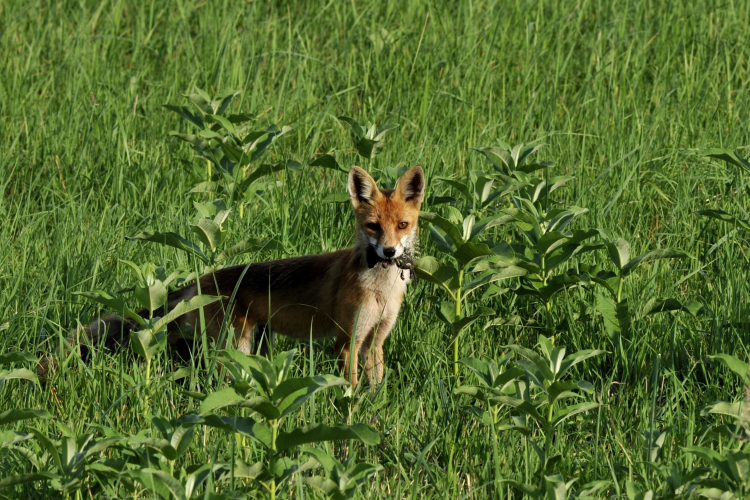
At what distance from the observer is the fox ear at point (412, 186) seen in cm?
528

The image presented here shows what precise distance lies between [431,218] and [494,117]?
125 inches

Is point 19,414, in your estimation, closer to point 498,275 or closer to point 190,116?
point 498,275

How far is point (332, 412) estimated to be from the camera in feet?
14.4

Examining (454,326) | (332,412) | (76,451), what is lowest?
(332,412)

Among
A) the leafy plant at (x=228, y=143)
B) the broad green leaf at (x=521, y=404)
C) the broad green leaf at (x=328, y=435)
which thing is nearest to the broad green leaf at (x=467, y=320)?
the broad green leaf at (x=521, y=404)

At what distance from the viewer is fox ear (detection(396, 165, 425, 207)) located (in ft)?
17.3

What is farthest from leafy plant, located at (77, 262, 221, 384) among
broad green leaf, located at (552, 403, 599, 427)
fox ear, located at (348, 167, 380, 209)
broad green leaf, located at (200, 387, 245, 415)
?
broad green leaf, located at (552, 403, 599, 427)

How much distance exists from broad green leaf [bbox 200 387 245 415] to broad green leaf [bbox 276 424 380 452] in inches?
8.4

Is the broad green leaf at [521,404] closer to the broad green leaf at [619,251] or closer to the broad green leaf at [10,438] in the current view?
the broad green leaf at [619,251]

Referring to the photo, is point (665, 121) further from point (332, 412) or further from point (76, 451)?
point (76, 451)

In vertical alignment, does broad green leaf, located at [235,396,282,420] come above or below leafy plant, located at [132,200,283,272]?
above

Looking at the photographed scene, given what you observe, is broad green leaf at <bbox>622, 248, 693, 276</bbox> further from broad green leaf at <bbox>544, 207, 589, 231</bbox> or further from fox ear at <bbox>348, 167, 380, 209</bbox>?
fox ear at <bbox>348, 167, 380, 209</bbox>

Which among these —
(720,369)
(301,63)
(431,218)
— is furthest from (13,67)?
(720,369)

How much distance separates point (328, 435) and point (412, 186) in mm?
2663
